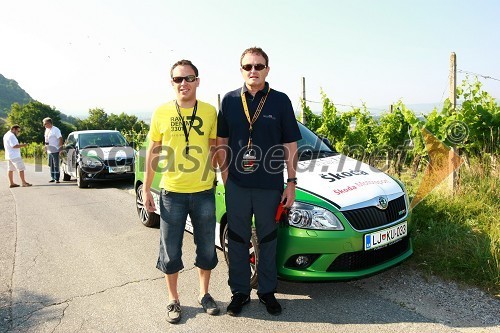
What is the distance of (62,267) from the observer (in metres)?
4.45

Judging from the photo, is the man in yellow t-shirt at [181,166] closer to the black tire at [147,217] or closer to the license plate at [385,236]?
the license plate at [385,236]

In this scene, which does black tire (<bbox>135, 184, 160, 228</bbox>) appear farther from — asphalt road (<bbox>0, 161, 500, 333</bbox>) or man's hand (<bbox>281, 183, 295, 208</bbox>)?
man's hand (<bbox>281, 183, 295, 208</bbox>)

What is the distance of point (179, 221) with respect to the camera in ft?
10.6

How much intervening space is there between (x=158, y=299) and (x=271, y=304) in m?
1.08

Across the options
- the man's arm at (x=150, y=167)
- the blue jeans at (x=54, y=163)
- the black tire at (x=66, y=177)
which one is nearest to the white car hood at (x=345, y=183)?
the man's arm at (x=150, y=167)

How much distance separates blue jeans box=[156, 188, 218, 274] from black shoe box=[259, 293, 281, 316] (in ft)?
2.11

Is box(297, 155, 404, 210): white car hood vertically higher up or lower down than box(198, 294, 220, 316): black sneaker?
higher up

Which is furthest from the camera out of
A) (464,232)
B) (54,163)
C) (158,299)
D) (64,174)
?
(64,174)

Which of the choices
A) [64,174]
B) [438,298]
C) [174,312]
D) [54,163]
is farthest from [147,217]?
[64,174]

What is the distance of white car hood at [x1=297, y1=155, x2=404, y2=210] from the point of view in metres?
3.44

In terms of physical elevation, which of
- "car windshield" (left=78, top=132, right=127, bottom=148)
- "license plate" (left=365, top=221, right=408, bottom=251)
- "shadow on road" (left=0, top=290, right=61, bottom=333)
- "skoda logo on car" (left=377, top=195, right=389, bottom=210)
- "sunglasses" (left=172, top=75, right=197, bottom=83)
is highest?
"sunglasses" (left=172, top=75, right=197, bottom=83)

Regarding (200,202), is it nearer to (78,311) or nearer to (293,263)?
(293,263)

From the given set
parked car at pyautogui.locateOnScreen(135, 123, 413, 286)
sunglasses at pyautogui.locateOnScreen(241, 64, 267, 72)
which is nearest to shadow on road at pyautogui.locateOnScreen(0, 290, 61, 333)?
parked car at pyautogui.locateOnScreen(135, 123, 413, 286)

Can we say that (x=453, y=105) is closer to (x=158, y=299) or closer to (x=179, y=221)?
(x=179, y=221)
